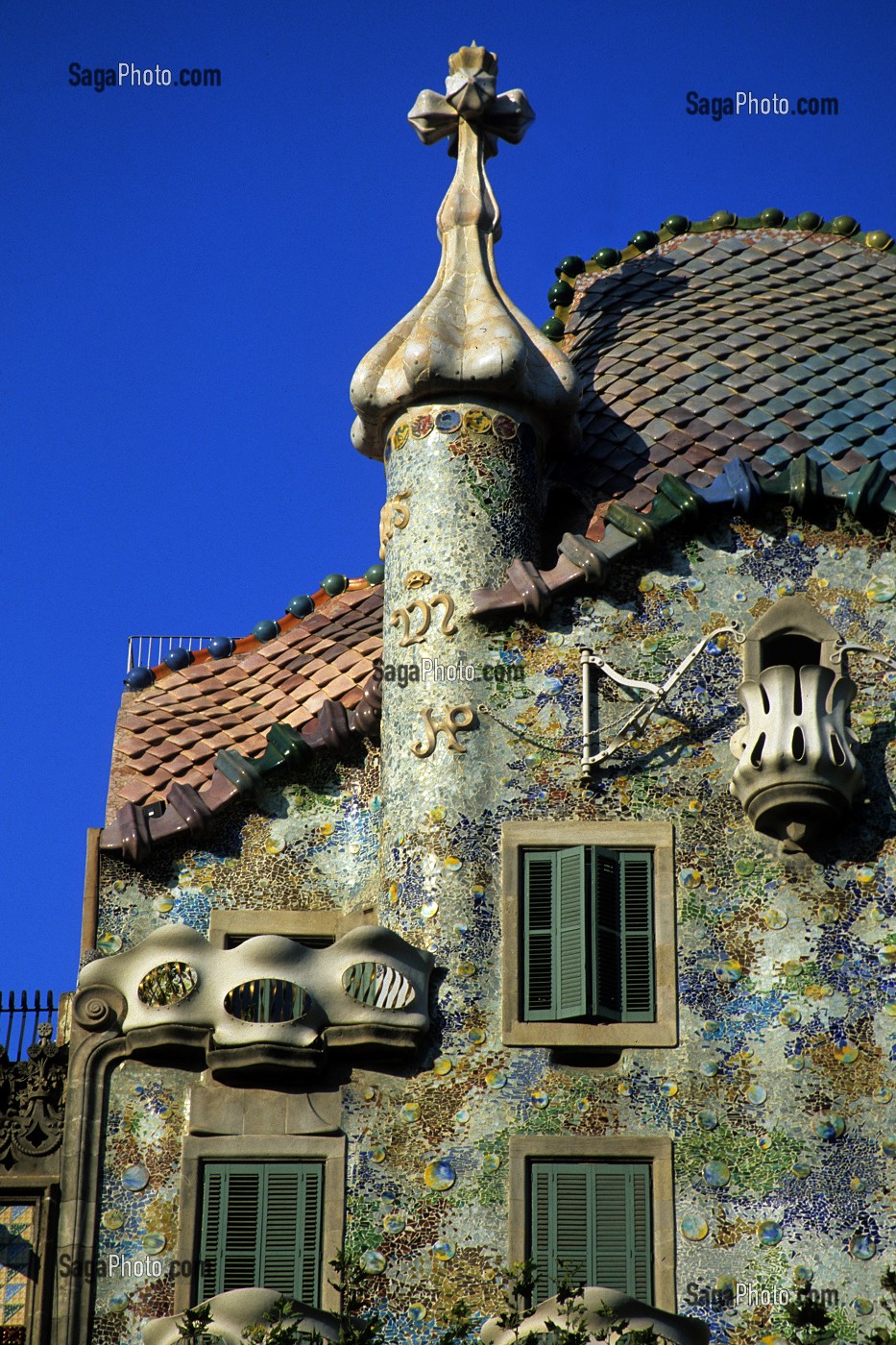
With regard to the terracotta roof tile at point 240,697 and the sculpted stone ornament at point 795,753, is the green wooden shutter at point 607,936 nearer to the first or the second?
the sculpted stone ornament at point 795,753

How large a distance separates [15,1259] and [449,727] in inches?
217

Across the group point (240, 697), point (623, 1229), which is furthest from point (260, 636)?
point (623, 1229)

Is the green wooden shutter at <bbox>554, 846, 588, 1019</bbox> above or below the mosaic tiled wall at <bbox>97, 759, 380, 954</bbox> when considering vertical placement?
below

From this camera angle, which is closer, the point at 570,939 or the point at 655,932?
the point at 570,939

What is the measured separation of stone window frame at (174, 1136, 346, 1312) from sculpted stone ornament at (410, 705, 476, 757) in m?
3.38

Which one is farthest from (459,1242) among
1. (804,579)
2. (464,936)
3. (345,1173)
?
(804,579)

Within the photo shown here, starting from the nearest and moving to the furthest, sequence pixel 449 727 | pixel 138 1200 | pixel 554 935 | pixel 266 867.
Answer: pixel 138 1200
pixel 554 935
pixel 449 727
pixel 266 867

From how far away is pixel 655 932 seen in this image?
22953 mm

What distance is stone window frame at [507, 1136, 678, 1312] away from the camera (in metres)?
21.7

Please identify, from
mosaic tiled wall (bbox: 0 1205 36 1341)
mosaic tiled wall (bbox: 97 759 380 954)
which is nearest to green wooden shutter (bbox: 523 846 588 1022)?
mosaic tiled wall (bbox: 97 759 380 954)

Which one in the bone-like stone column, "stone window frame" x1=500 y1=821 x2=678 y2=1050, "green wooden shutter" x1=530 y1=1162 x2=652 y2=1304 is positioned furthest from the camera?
the bone-like stone column

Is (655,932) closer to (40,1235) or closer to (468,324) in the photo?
(40,1235)

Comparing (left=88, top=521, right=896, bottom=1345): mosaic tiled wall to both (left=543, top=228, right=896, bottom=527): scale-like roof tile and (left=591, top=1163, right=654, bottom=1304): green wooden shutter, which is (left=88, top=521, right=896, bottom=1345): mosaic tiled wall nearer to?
(left=591, top=1163, right=654, bottom=1304): green wooden shutter

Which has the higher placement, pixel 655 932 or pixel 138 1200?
pixel 655 932
